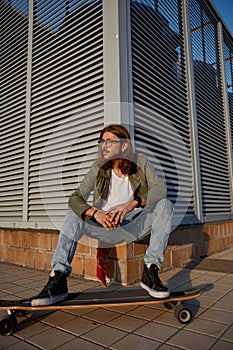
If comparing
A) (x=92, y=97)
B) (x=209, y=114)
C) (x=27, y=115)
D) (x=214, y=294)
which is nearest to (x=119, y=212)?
(x=214, y=294)

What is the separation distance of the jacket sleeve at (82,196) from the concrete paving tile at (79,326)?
74cm

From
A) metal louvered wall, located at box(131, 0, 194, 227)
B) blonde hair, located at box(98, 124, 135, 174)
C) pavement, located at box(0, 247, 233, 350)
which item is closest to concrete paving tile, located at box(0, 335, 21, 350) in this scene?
pavement, located at box(0, 247, 233, 350)

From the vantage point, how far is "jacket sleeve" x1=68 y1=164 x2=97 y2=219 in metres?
2.05

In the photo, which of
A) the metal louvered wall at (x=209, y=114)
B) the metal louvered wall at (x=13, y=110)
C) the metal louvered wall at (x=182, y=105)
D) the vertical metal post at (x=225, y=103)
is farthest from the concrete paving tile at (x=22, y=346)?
the vertical metal post at (x=225, y=103)

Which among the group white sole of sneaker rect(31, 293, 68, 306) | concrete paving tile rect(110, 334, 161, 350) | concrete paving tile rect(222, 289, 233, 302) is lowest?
concrete paving tile rect(222, 289, 233, 302)

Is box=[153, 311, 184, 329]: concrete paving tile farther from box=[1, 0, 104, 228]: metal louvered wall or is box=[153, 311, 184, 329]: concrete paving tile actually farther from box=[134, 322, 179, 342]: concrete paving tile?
box=[1, 0, 104, 228]: metal louvered wall

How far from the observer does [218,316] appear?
1884 mm

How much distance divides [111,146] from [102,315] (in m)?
1.44

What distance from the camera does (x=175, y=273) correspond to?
10.6 ft

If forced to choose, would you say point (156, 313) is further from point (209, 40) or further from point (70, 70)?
point (209, 40)

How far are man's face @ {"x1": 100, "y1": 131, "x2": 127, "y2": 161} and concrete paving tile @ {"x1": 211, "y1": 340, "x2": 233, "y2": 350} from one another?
1595 millimetres

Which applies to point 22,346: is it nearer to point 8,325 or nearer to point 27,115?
point 8,325

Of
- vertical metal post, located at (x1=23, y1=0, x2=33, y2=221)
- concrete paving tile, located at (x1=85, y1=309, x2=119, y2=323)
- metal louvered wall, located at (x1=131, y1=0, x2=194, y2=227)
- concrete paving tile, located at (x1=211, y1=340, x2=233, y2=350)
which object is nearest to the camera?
concrete paving tile, located at (x1=211, y1=340, x2=233, y2=350)

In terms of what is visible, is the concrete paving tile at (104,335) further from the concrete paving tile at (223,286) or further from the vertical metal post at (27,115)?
the vertical metal post at (27,115)
